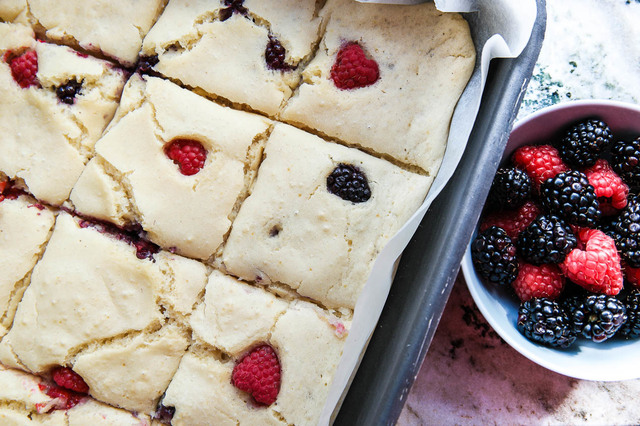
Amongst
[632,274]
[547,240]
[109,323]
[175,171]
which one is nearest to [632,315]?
[632,274]

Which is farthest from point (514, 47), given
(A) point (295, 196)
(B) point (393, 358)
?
(B) point (393, 358)

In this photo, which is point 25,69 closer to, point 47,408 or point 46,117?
point 46,117

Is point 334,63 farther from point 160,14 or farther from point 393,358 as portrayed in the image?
point 393,358

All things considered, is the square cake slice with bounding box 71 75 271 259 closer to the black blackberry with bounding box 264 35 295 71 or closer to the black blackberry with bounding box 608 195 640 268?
the black blackberry with bounding box 264 35 295 71

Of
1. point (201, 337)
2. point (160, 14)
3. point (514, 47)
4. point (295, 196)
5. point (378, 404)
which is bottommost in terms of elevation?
point (378, 404)

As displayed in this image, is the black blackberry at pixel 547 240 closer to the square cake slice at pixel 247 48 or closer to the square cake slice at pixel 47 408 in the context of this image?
the square cake slice at pixel 247 48

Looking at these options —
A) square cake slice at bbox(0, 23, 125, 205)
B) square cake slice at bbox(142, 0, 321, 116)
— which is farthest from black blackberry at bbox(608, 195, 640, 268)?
square cake slice at bbox(0, 23, 125, 205)
